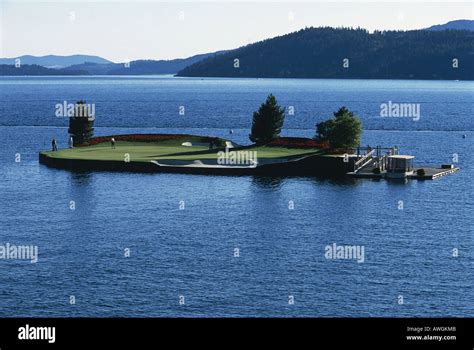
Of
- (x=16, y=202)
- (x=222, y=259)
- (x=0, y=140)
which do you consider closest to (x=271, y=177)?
(x=16, y=202)

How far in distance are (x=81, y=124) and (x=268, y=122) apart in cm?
2873

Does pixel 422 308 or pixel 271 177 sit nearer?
pixel 422 308

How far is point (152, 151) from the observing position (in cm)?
12862

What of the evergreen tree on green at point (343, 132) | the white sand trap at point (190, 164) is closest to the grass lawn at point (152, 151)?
the white sand trap at point (190, 164)

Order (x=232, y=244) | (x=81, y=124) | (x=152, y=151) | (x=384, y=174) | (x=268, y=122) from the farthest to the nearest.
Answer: (x=81, y=124) < (x=268, y=122) < (x=152, y=151) < (x=384, y=174) < (x=232, y=244)

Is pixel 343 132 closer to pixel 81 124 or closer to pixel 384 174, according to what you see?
pixel 384 174

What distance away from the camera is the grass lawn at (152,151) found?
120125mm

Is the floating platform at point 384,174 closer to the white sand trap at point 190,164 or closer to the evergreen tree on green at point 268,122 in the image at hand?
the white sand trap at point 190,164

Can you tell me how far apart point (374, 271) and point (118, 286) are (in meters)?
18.3

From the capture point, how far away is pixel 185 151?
127938 mm

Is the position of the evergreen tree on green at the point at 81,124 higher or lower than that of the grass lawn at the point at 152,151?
higher

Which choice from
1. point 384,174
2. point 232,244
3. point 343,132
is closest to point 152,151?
point 343,132

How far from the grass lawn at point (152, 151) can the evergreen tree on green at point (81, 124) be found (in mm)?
3129
